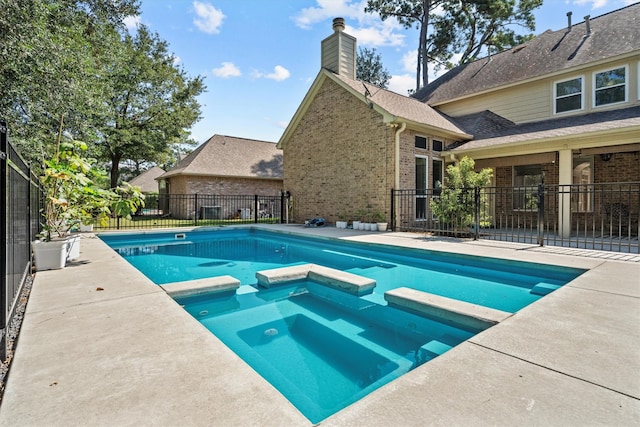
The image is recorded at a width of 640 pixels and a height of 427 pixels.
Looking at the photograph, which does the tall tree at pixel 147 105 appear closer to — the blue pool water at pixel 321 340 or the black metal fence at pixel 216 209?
the black metal fence at pixel 216 209

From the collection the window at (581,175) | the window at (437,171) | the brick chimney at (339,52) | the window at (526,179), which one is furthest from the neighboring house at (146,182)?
the window at (581,175)

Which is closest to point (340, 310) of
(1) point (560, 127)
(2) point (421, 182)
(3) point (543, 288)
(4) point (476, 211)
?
(3) point (543, 288)

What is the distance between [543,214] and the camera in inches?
323

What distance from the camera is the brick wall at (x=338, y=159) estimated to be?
1102 centimetres

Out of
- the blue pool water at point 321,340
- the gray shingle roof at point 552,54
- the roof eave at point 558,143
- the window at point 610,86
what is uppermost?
the gray shingle roof at point 552,54

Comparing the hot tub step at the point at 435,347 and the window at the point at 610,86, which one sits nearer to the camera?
the hot tub step at the point at 435,347

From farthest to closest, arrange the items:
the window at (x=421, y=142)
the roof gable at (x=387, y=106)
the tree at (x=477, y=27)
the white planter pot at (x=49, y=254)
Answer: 1. the tree at (x=477, y=27)
2. the window at (x=421, y=142)
3. the roof gable at (x=387, y=106)
4. the white planter pot at (x=49, y=254)

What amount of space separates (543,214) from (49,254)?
10329 millimetres

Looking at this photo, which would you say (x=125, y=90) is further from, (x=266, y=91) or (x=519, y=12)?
(x=519, y=12)

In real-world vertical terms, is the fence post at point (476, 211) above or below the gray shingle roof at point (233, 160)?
below

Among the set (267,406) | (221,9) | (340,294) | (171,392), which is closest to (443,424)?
(267,406)

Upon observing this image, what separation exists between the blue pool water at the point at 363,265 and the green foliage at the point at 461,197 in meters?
2.60

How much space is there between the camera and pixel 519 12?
2095 centimetres

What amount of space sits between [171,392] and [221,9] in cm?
1278
